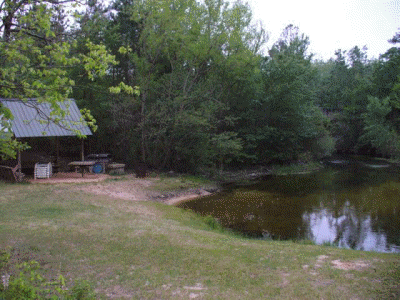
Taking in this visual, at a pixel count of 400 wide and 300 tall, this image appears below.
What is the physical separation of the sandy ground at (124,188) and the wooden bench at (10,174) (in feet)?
1.79

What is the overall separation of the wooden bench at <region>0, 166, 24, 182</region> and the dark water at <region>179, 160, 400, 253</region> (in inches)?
297

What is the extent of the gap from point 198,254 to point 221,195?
13.0m

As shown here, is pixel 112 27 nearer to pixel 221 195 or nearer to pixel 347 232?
pixel 221 195

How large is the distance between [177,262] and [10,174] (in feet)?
44.5

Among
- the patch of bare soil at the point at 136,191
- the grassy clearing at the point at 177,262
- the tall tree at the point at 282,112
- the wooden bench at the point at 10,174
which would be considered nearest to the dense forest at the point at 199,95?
the tall tree at the point at 282,112

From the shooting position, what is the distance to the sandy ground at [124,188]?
1700 cm

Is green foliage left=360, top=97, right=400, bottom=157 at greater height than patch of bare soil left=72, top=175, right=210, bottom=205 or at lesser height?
greater

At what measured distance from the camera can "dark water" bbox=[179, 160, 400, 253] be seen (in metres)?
12.8

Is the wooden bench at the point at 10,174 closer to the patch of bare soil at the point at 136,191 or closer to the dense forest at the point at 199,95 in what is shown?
the patch of bare soil at the point at 136,191

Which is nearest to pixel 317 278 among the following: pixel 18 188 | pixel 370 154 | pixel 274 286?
pixel 274 286

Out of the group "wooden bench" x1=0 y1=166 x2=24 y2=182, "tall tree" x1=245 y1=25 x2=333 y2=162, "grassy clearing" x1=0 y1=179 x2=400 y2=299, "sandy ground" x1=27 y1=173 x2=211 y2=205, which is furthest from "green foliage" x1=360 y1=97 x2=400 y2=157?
"wooden bench" x1=0 y1=166 x2=24 y2=182

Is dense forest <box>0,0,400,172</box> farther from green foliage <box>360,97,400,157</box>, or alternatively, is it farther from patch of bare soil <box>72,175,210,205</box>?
patch of bare soil <box>72,175,210,205</box>

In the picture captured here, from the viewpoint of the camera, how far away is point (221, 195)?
2091cm

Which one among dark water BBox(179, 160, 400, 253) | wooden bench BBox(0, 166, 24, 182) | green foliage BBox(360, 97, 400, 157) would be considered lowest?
dark water BBox(179, 160, 400, 253)
